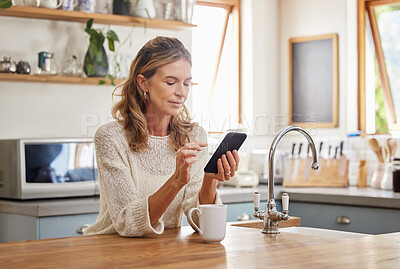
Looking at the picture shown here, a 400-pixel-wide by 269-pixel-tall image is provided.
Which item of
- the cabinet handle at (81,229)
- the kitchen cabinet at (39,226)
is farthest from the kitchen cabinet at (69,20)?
the cabinet handle at (81,229)

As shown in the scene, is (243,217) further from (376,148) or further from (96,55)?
(96,55)

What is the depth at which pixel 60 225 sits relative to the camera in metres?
3.14

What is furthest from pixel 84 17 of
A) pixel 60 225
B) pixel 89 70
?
pixel 60 225

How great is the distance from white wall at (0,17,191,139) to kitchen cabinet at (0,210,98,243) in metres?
0.49

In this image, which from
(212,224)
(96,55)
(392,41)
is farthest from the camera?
(392,41)

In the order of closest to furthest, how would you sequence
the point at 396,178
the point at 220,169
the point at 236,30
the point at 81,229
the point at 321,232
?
1. the point at 220,169
2. the point at 321,232
3. the point at 81,229
4. the point at 396,178
5. the point at 236,30

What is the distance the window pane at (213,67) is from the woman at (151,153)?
8.39ft

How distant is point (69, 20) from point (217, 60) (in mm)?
1583

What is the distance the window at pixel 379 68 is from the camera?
4.47m

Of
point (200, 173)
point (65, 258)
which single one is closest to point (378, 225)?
point (200, 173)

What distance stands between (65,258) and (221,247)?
0.44m

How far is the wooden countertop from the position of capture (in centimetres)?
155

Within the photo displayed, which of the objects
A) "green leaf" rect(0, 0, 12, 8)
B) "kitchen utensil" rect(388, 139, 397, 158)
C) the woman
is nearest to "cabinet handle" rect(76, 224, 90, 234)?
the woman

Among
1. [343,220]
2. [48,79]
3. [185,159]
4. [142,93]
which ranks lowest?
[343,220]
